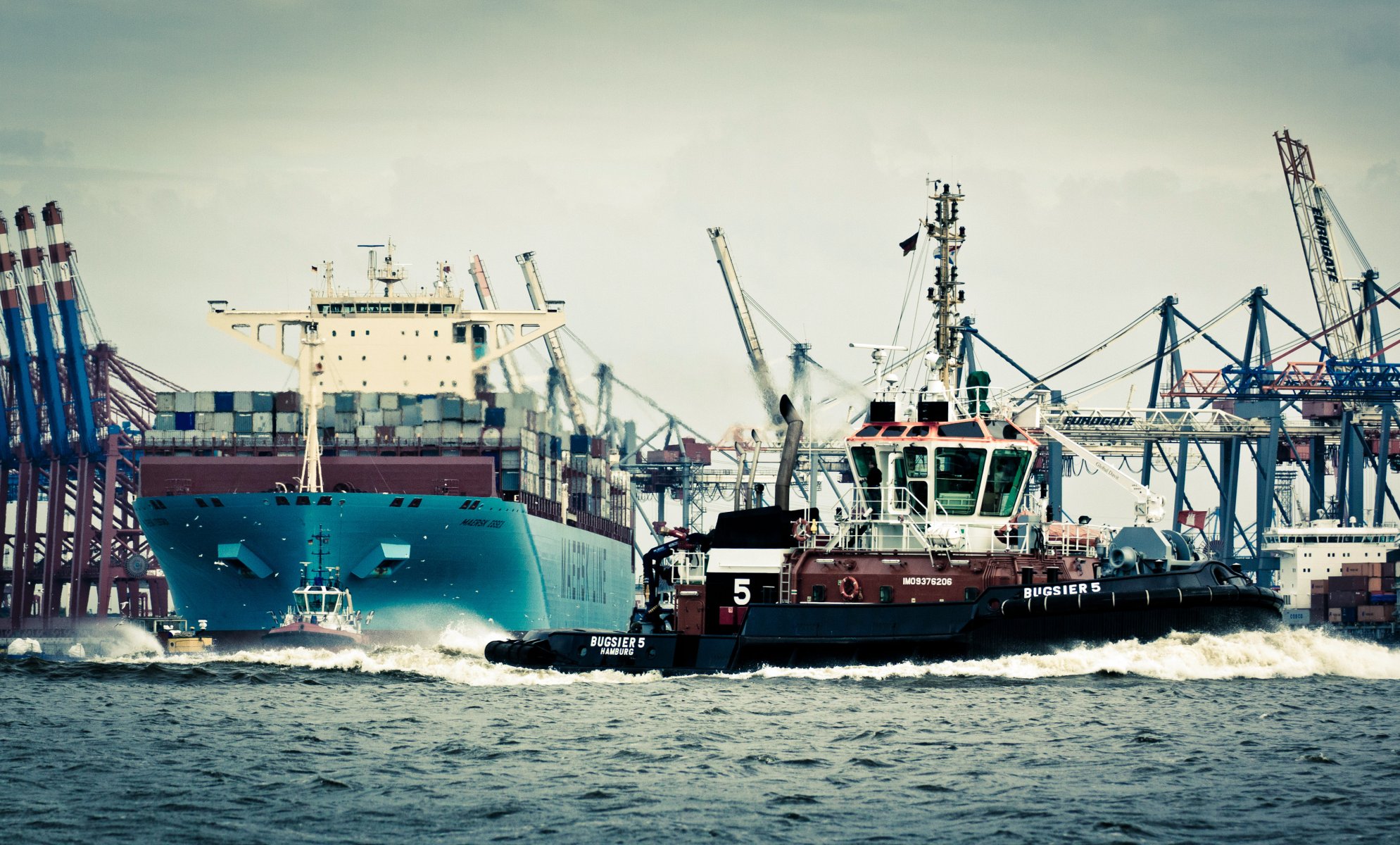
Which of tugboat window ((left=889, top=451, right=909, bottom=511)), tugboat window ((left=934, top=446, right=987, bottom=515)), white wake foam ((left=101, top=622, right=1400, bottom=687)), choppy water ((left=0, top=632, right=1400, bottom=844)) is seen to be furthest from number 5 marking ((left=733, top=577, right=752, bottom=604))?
tugboat window ((left=934, top=446, right=987, bottom=515))

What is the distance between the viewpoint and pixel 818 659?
34.2m

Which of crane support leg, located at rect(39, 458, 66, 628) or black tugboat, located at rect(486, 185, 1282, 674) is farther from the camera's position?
crane support leg, located at rect(39, 458, 66, 628)

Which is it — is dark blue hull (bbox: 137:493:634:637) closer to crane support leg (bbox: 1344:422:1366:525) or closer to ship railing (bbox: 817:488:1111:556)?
ship railing (bbox: 817:488:1111:556)

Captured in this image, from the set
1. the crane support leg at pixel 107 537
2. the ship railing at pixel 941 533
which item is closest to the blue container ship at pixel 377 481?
the crane support leg at pixel 107 537

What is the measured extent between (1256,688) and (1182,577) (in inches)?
96.2

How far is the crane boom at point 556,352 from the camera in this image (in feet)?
399

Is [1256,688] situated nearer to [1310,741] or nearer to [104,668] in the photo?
[1310,741]

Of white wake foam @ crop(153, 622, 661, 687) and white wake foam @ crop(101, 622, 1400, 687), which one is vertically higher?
white wake foam @ crop(101, 622, 1400, 687)

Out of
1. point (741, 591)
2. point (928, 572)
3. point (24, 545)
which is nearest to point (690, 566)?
point (741, 591)

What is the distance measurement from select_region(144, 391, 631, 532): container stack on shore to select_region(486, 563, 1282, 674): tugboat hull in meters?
31.0

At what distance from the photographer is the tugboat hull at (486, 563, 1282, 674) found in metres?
33.2

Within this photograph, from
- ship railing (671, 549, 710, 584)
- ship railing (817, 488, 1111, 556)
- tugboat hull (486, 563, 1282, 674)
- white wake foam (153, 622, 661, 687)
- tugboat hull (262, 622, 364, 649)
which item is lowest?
white wake foam (153, 622, 661, 687)

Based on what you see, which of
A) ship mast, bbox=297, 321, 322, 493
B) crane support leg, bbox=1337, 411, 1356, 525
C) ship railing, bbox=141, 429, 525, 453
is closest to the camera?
ship mast, bbox=297, 321, 322, 493

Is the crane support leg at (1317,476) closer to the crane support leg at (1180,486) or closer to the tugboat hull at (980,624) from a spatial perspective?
the crane support leg at (1180,486)
